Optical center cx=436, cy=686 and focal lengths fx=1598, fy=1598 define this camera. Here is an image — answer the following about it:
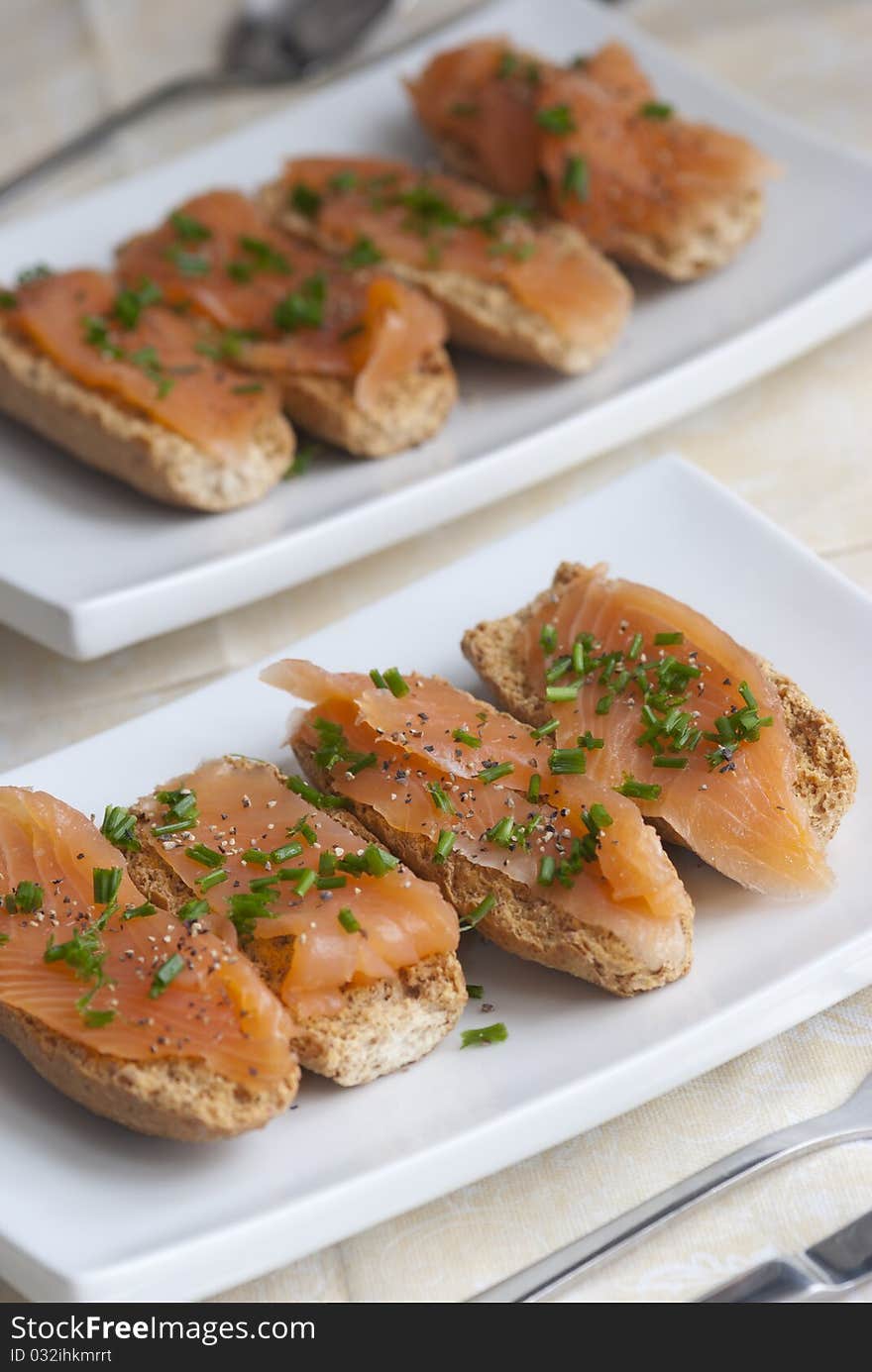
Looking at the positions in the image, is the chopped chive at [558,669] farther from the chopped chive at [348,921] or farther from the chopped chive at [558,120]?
the chopped chive at [558,120]

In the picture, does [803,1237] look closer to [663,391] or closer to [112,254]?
[663,391]

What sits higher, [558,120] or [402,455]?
[558,120]

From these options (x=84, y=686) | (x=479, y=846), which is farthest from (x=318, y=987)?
(x=84, y=686)

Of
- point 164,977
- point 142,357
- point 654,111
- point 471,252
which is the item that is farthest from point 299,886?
point 654,111

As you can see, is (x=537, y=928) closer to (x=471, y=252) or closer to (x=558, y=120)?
(x=471, y=252)

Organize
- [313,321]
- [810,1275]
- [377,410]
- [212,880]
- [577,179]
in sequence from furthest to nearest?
[577,179]
[313,321]
[377,410]
[212,880]
[810,1275]

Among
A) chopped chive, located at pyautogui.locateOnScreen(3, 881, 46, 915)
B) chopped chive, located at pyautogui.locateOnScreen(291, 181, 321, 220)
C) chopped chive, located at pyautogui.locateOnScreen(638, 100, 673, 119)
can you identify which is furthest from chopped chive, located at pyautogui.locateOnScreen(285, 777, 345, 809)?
chopped chive, located at pyautogui.locateOnScreen(638, 100, 673, 119)
